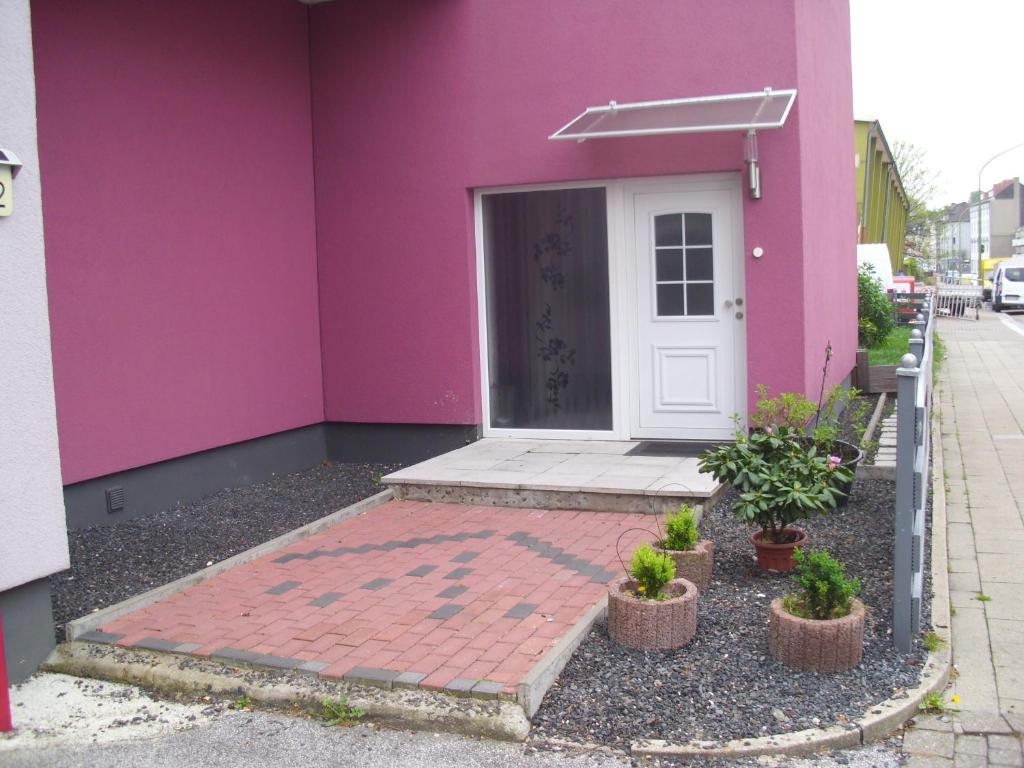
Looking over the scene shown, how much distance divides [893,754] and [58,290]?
544cm

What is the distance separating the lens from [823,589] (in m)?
4.19

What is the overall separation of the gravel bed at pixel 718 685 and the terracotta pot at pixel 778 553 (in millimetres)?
278

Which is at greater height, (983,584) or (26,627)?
(26,627)

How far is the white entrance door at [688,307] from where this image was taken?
8.12 metres

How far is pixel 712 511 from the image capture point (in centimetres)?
657

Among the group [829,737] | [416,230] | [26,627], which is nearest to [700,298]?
[416,230]

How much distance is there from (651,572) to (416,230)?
5.02 metres

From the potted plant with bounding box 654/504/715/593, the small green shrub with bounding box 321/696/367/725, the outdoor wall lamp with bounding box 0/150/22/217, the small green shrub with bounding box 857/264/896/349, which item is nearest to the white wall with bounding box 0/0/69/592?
the outdoor wall lamp with bounding box 0/150/22/217

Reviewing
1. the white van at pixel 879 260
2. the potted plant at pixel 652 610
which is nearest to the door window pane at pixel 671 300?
the potted plant at pixel 652 610

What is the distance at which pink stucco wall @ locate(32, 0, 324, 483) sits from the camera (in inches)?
256

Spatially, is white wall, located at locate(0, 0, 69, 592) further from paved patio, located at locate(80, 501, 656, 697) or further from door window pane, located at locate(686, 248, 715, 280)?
door window pane, located at locate(686, 248, 715, 280)

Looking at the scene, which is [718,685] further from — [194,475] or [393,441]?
[393,441]

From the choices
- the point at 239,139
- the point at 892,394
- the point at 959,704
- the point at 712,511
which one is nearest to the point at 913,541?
the point at 959,704

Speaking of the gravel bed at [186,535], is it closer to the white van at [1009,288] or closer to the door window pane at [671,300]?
the door window pane at [671,300]
